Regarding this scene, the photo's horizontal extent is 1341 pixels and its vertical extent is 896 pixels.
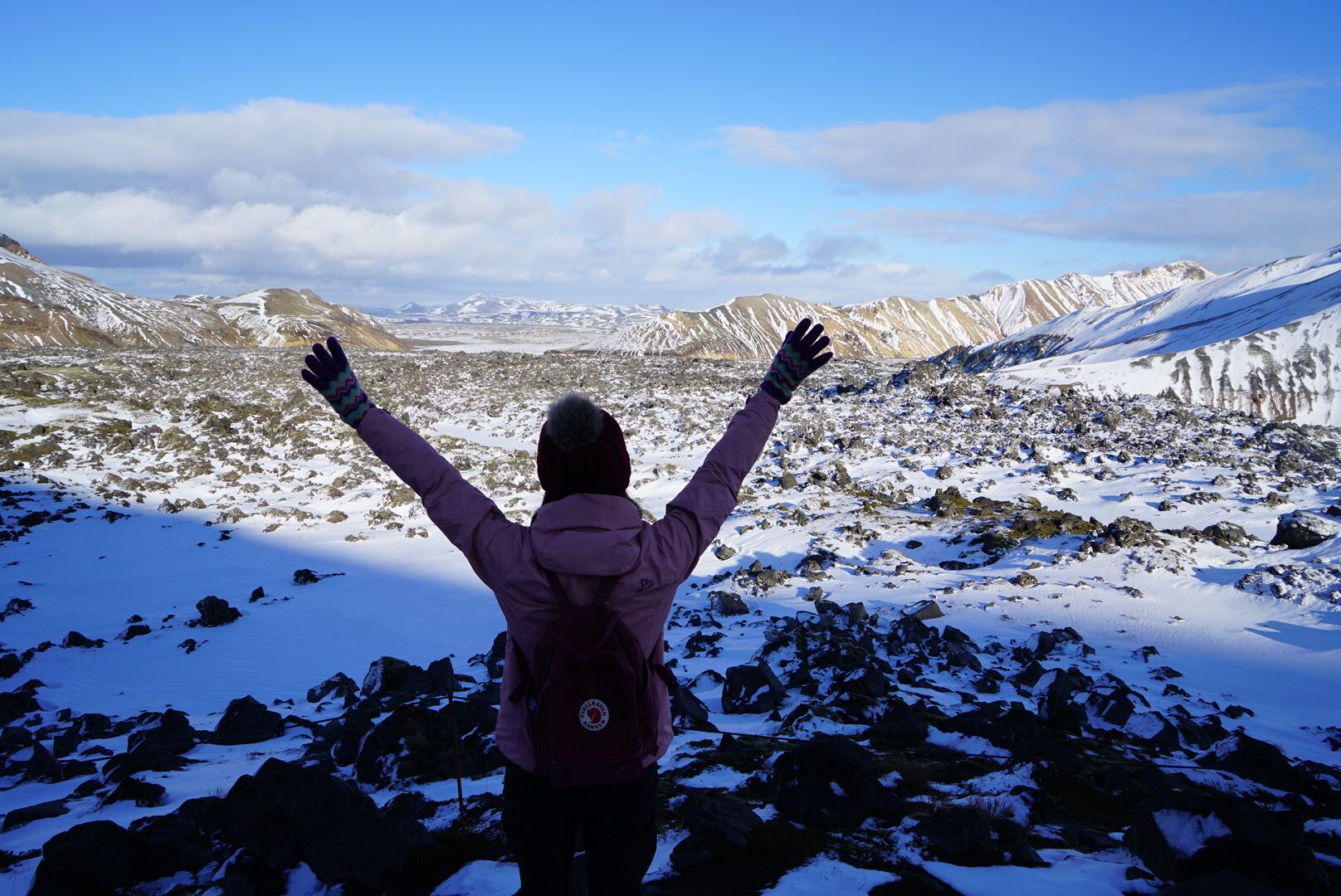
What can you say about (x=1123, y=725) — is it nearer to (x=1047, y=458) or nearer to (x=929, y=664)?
(x=929, y=664)

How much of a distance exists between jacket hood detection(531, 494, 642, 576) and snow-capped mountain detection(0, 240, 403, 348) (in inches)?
3387

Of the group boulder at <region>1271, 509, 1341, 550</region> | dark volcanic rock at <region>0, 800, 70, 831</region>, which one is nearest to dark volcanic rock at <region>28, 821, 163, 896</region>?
dark volcanic rock at <region>0, 800, 70, 831</region>

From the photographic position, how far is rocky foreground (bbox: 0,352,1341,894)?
13.5 feet

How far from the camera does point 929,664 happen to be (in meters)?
10.3

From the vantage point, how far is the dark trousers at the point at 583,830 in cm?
241

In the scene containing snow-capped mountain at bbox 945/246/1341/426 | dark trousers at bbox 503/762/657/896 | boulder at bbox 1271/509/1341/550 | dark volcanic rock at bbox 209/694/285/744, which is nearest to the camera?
dark trousers at bbox 503/762/657/896

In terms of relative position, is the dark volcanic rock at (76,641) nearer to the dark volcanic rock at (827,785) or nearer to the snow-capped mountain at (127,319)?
the dark volcanic rock at (827,785)

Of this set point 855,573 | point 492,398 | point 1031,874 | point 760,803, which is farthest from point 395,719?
point 492,398

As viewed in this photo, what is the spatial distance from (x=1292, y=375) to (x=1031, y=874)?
124 ft

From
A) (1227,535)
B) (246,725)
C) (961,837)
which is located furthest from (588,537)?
(1227,535)

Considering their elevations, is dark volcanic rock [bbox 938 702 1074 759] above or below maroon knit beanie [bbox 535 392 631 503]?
below

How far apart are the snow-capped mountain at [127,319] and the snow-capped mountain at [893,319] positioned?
41.7 metres

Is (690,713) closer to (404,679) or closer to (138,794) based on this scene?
(404,679)

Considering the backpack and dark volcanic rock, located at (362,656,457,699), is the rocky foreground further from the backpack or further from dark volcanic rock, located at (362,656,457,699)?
the backpack
